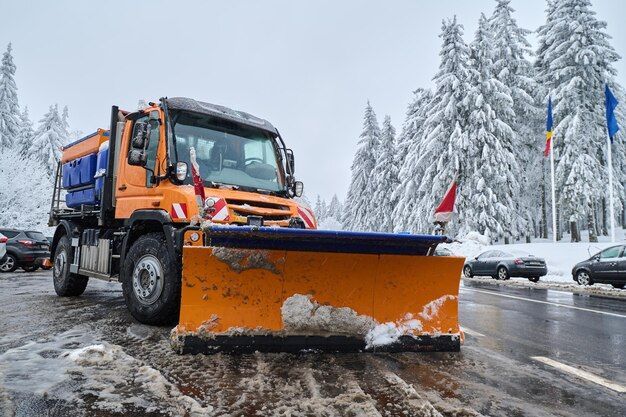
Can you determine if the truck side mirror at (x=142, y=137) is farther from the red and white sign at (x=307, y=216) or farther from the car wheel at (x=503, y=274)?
the car wheel at (x=503, y=274)

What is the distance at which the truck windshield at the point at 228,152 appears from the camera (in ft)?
18.4

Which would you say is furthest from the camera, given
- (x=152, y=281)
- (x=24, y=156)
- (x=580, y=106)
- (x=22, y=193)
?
(x=24, y=156)

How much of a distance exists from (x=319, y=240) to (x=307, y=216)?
1.87 meters

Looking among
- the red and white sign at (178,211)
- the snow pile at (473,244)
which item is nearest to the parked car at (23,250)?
the red and white sign at (178,211)

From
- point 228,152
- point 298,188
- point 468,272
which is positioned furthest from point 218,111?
point 468,272

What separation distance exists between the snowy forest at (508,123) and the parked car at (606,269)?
9.91m

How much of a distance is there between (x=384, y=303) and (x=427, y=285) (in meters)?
0.52

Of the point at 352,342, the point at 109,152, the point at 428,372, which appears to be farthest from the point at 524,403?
the point at 109,152

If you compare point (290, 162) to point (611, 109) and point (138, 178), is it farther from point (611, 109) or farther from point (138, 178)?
point (611, 109)

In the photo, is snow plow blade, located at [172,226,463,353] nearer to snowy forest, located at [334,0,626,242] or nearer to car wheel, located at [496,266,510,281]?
car wheel, located at [496,266,510,281]

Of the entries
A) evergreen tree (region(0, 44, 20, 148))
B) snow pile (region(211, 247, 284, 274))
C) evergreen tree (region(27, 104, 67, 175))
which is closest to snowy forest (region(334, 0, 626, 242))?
snow pile (region(211, 247, 284, 274))

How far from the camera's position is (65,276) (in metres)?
8.23

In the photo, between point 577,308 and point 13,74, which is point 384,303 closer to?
point 577,308

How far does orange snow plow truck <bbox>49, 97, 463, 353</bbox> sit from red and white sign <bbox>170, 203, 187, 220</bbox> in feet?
0.08
